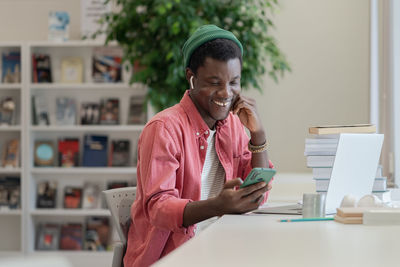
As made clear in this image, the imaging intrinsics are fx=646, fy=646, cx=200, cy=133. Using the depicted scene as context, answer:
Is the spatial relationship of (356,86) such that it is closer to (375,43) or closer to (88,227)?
(375,43)

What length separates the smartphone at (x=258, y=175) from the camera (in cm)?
164

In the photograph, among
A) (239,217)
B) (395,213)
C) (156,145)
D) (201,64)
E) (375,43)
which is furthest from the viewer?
(375,43)

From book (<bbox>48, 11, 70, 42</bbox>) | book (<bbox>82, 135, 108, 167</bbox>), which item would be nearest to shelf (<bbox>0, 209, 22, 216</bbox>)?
book (<bbox>82, 135, 108, 167</bbox>)

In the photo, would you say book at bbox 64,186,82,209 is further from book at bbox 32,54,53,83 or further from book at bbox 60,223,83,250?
book at bbox 32,54,53,83

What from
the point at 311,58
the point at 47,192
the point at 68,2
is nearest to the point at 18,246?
the point at 47,192

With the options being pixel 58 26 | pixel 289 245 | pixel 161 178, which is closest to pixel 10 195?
pixel 58 26

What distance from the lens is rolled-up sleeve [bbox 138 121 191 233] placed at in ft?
5.83

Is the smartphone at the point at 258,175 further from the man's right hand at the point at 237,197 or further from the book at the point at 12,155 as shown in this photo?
the book at the point at 12,155

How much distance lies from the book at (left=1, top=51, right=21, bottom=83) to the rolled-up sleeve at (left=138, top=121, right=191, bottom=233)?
3701 mm

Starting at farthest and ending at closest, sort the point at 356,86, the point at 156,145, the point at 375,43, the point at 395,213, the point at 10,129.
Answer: the point at 10,129 < the point at 356,86 < the point at 375,43 < the point at 156,145 < the point at 395,213

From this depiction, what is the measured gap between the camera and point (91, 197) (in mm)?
5254

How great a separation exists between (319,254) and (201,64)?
3.27 ft

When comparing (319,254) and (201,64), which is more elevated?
(201,64)

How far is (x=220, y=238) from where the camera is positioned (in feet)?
4.36
